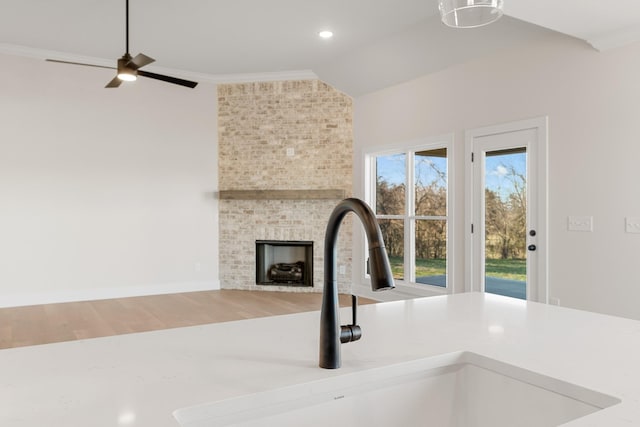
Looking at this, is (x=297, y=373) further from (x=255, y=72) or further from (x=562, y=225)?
(x=255, y=72)

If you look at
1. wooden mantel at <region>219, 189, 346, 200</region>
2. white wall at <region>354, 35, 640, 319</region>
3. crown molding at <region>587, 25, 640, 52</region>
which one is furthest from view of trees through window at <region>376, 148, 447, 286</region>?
crown molding at <region>587, 25, 640, 52</region>

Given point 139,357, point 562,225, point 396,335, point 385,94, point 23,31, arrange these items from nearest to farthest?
1. point 139,357
2. point 396,335
3. point 562,225
4. point 23,31
5. point 385,94

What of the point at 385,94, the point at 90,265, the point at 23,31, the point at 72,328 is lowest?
the point at 72,328

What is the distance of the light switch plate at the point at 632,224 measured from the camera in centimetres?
379

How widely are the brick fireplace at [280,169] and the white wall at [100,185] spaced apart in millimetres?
285

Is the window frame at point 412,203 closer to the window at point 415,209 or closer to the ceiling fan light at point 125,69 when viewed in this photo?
the window at point 415,209

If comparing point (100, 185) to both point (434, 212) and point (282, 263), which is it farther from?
point (434, 212)

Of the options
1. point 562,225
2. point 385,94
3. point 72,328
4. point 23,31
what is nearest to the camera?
point 562,225

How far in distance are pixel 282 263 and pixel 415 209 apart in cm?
239

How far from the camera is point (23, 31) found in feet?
17.7

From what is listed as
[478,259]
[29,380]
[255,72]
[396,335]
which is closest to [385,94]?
[255,72]

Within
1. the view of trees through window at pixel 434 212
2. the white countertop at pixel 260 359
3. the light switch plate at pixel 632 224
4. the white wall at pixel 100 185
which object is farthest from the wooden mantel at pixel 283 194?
the white countertop at pixel 260 359

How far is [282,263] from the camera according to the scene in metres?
7.41

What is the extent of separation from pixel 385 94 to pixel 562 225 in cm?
300
